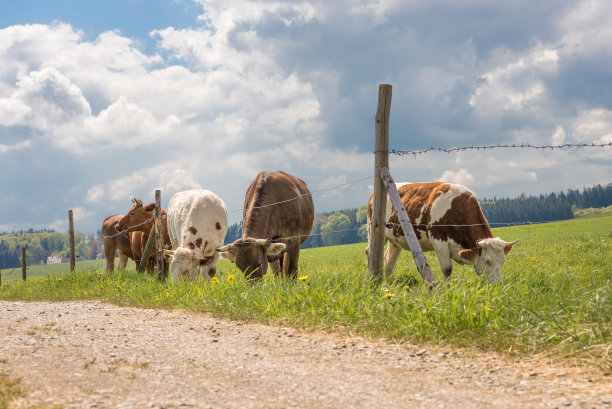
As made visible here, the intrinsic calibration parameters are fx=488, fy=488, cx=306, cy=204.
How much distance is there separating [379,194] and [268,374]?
4.36 metres

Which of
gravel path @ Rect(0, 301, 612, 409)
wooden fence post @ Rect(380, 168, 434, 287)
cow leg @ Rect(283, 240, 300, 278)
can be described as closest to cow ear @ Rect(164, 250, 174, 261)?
cow leg @ Rect(283, 240, 300, 278)

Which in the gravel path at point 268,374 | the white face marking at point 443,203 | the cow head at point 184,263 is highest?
the white face marking at point 443,203

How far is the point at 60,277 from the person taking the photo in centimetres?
1466

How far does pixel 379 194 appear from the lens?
26.9 ft

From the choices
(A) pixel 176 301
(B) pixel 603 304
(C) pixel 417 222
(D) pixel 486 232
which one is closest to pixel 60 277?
(A) pixel 176 301

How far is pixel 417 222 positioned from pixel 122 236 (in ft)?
39.6

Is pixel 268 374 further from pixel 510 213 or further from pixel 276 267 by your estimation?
pixel 510 213

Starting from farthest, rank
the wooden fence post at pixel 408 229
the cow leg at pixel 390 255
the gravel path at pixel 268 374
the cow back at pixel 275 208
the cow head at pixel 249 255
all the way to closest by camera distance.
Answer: the cow leg at pixel 390 255
the cow back at pixel 275 208
the cow head at pixel 249 255
the wooden fence post at pixel 408 229
the gravel path at pixel 268 374

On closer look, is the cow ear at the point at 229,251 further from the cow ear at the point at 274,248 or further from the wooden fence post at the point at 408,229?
the wooden fence post at the point at 408,229

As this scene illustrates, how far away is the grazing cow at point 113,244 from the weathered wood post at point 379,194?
11550 millimetres

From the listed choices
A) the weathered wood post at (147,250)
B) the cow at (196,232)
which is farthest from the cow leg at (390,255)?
the weathered wood post at (147,250)

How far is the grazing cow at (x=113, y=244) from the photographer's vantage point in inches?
704

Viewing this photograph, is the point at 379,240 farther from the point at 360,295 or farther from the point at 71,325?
the point at 71,325

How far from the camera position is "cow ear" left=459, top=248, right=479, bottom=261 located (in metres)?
8.72
